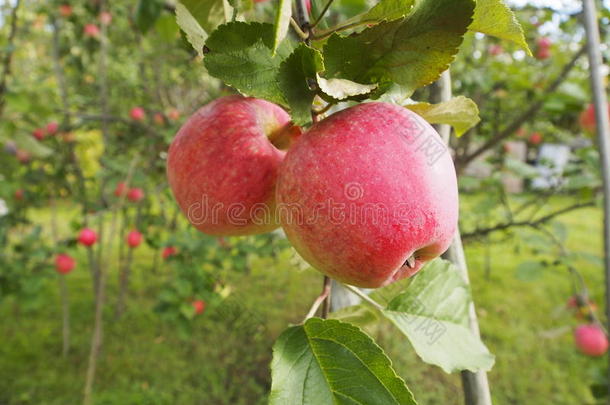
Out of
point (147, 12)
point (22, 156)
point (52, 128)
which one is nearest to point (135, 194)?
point (52, 128)

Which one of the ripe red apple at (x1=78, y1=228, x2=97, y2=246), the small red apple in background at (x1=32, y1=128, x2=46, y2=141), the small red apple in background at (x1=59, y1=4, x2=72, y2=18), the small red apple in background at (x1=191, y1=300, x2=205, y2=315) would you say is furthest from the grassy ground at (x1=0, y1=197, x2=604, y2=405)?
the small red apple in background at (x1=59, y1=4, x2=72, y2=18)

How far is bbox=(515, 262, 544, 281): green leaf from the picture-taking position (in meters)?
2.26

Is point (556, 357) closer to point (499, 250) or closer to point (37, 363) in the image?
point (499, 250)

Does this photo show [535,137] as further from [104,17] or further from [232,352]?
[104,17]

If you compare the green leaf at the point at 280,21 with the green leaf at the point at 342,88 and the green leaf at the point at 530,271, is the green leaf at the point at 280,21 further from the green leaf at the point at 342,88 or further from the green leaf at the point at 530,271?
the green leaf at the point at 530,271

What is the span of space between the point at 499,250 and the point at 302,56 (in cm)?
528

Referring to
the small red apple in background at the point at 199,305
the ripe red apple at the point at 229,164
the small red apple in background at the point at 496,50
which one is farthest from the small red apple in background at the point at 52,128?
the small red apple in background at the point at 496,50

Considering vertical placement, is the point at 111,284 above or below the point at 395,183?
below

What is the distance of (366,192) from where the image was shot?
0.45m

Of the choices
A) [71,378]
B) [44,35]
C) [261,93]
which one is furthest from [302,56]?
[44,35]

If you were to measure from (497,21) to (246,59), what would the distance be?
0.26 meters

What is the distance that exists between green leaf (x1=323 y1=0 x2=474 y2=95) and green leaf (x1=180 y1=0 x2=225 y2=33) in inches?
11.4

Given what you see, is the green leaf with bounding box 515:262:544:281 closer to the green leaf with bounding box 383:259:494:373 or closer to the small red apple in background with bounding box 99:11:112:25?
the green leaf with bounding box 383:259:494:373

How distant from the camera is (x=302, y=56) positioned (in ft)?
1.45
